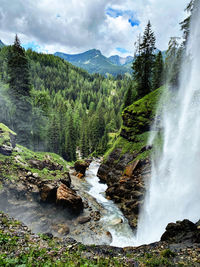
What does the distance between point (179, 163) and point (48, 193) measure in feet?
48.7

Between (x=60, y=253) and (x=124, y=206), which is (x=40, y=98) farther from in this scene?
(x=60, y=253)

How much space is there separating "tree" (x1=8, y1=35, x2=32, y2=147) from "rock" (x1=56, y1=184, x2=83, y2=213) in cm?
1571

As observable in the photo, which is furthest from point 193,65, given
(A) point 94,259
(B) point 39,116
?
(B) point 39,116

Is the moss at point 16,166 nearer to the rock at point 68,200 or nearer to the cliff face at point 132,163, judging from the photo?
the rock at point 68,200

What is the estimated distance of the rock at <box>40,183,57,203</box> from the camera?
47.3 ft

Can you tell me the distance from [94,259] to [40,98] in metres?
36.3

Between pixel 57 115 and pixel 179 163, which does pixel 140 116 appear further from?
pixel 57 115

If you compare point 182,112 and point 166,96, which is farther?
point 166,96

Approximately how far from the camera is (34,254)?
5328 millimetres

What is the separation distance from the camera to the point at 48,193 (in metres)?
14.5

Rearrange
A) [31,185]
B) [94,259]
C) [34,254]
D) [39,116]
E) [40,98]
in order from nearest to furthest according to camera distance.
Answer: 1. [34,254]
2. [94,259]
3. [31,185]
4. [39,116]
5. [40,98]

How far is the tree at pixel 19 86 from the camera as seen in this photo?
81.1 ft

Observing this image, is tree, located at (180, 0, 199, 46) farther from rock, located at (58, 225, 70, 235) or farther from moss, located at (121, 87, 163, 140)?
rock, located at (58, 225, 70, 235)

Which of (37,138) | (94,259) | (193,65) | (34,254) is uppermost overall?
(193,65)
